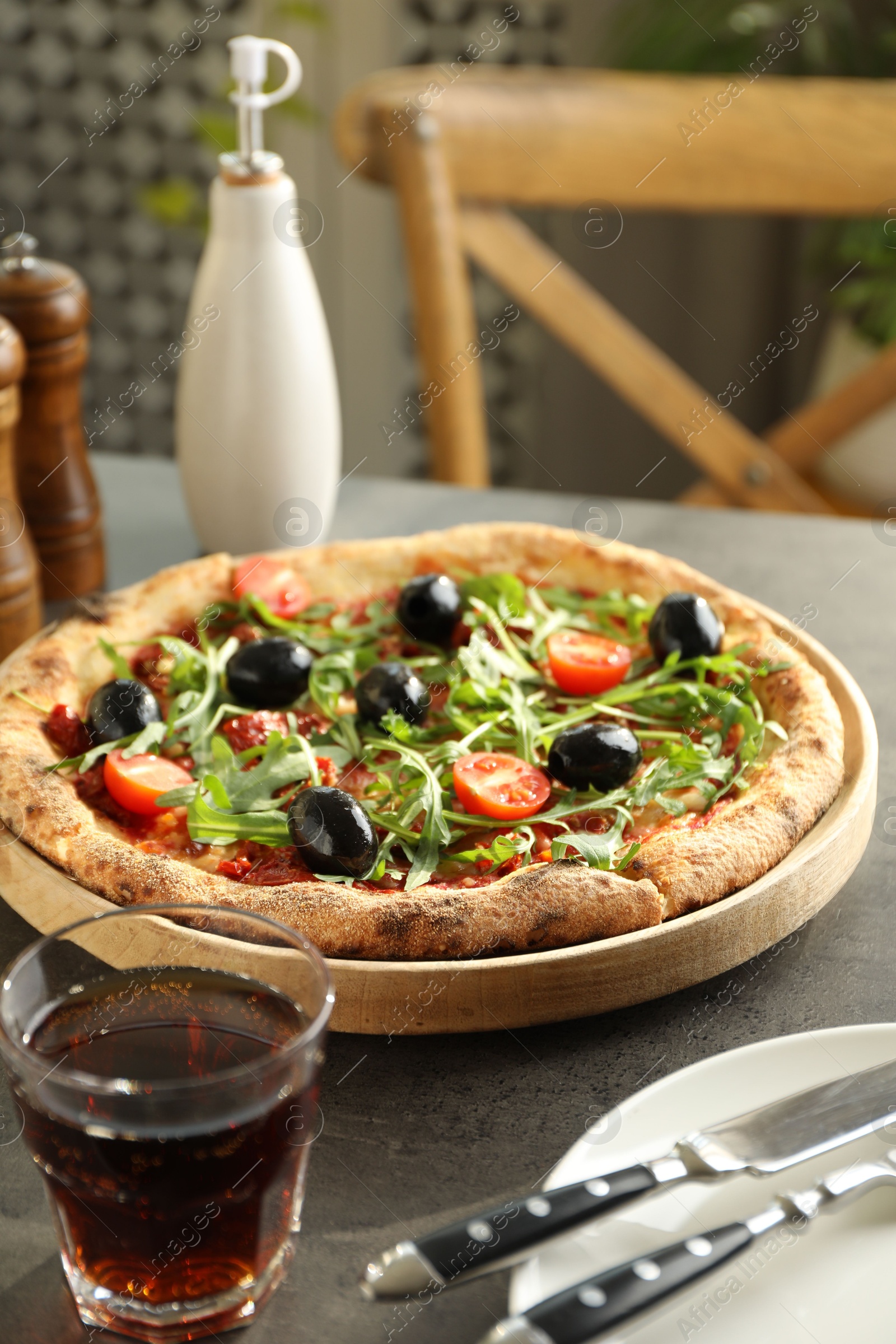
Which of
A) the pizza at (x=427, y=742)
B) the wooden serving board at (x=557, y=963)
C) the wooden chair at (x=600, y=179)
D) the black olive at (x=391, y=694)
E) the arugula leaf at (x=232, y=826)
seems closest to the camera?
the wooden serving board at (x=557, y=963)

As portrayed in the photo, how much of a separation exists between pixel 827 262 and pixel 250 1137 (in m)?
3.88

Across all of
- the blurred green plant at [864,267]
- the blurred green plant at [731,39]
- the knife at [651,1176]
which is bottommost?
the blurred green plant at [864,267]

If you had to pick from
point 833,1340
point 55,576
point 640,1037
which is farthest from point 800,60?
point 833,1340

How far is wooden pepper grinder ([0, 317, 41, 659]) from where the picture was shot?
1.59 m

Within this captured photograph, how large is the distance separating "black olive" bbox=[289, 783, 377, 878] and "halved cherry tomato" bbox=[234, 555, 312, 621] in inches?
22.8

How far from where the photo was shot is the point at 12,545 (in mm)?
1647

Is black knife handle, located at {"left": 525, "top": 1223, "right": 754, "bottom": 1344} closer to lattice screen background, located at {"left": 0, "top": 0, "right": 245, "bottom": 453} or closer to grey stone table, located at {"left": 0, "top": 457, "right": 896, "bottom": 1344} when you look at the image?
grey stone table, located at {"left": 0, "top": 457, "right": 896, "bottom": 1344}

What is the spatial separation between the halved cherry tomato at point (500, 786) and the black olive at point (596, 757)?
3 centimetres

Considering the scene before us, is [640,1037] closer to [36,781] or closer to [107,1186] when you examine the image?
[107,1186]

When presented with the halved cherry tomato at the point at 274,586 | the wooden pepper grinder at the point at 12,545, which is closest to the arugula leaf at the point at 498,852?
A: the halved cherry tomato at the point at 274,586

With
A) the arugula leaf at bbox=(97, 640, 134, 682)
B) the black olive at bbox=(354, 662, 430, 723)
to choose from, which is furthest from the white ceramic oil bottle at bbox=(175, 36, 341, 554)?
the black olive at bbox=(354, 662, 430, 723)

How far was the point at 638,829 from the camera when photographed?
54.0 inches

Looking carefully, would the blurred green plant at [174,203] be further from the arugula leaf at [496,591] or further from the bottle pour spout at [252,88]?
the arugula leaf at [496,591]

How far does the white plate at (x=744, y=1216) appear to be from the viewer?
812 millimetres
